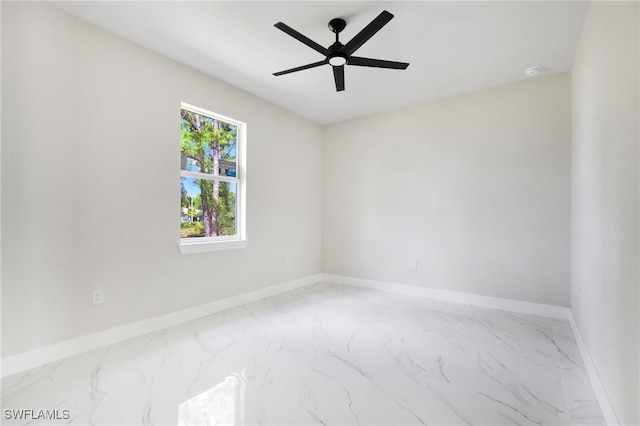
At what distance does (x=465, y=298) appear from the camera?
3955 mm

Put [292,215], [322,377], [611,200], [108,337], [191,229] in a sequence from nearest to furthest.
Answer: [611,200], [322,377], [108,337], [191,229], [292,215]

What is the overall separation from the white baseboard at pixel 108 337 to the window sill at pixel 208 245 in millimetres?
599

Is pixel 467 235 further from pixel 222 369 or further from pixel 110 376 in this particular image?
pixel 110 376

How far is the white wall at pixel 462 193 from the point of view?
346cm

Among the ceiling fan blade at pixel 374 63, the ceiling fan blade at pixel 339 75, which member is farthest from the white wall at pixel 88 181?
the ceiling fan blade at pixel 374 63

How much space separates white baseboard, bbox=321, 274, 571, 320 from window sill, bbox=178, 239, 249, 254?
1943 mm

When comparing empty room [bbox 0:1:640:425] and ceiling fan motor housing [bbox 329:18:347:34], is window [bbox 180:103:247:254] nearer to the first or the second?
empty room [bbox 0:1:640:425]

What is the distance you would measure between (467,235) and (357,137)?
2.19 metres

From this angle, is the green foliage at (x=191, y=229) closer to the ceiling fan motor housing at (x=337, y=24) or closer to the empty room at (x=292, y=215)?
the empty room at (x=292, y=215)

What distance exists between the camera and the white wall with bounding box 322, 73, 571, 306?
346 cm

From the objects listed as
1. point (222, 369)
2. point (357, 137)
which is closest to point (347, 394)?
point (222, 369)

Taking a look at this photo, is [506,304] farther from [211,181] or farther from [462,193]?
[211,181]

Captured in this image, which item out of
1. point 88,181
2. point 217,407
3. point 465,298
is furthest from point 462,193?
point 88,181

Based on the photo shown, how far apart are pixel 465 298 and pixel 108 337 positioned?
3.85m
